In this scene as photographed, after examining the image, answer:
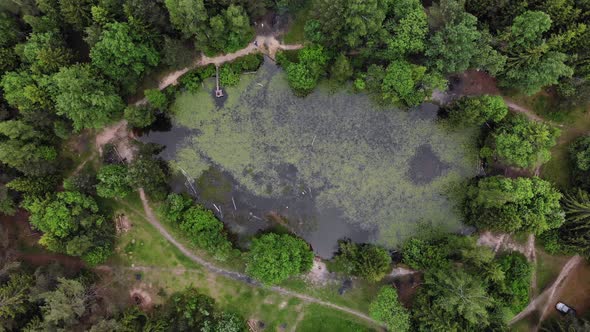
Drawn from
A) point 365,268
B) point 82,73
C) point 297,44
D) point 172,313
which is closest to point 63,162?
point 82,73

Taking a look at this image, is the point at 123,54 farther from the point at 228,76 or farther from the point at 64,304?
the point at 64,304

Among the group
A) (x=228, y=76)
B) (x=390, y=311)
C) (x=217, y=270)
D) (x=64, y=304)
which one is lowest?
(x=64, y=304)

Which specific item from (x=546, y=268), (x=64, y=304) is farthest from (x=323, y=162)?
(x=64, y=304)

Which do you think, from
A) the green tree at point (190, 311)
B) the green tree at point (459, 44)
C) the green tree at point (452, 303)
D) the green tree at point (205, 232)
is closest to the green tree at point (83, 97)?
the green tree at point (205, 232)

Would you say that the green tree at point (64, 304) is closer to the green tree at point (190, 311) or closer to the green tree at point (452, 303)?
the green tree at point (190, 311)

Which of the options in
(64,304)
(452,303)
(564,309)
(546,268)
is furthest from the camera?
(546,268)

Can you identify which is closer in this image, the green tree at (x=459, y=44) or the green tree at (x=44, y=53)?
the green tree at (x=459, y=44)

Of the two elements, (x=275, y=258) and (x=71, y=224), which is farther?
(x=275, y=258)

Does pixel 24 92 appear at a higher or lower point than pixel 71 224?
higher
